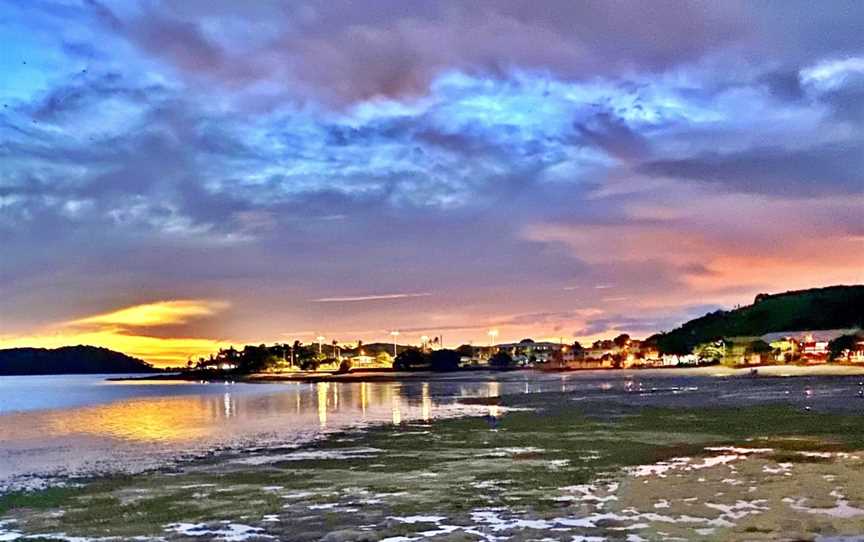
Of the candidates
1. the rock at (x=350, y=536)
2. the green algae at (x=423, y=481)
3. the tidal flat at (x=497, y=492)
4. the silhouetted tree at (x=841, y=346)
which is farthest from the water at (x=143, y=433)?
the silhouetted tree at (x=841, y=346)

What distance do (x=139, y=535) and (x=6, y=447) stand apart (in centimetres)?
3054

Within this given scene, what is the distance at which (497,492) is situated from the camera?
850 inches

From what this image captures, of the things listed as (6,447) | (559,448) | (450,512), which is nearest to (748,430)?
(559,448)

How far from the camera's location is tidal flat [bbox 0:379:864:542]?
17.1 m

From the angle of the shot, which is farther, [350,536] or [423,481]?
[423,481]

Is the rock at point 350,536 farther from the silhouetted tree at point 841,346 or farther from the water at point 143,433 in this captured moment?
the silhouetted tree at point 841,346

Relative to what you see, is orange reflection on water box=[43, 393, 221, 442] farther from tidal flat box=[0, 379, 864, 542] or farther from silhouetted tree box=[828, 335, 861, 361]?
silhouetted tree box=[828, 335, 861, 361]

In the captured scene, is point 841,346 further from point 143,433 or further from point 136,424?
point 143,433

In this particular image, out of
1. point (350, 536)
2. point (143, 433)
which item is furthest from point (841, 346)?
point (350, 536)

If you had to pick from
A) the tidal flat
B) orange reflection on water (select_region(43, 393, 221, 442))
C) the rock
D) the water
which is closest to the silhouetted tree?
the water

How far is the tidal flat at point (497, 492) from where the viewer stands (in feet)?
56.0

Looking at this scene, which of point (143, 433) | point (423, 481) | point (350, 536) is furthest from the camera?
point (143, 433)

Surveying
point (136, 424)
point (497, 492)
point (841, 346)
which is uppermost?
point (841, 346)

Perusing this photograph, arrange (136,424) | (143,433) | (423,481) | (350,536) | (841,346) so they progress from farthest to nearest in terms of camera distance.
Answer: (841,346)
(136,424)
(143,433)
(423,481)
(350,536)
